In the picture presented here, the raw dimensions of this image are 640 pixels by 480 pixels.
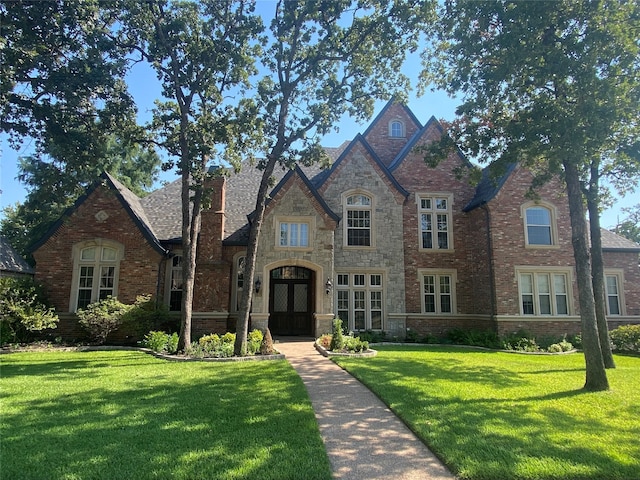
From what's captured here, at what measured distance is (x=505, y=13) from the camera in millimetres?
9672

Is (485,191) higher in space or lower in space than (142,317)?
higher

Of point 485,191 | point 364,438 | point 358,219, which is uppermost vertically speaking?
point 485,191

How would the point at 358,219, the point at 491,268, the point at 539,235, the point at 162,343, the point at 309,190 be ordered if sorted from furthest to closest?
the point at 358,219, the point at 539,235, the point at 491,268, the point at 309,190, the point at 162,343

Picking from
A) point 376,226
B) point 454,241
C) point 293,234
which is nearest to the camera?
point 293,234

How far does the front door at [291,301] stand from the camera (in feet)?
63.8

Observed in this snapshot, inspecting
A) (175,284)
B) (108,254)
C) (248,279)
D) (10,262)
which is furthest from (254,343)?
(10,262)

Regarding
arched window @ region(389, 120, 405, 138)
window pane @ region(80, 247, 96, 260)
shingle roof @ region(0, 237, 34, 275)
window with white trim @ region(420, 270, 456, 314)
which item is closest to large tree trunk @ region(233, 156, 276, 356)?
window pane @ region(80, 247, 96, 260)

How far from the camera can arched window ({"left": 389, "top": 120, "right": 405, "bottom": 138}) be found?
23.5 meters

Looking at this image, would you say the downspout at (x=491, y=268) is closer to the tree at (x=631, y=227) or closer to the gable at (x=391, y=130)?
the gable at (x=391, y=130)

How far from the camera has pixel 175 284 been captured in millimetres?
18547

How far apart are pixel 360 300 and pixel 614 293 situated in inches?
481

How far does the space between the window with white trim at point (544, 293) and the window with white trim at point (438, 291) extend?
120 inches

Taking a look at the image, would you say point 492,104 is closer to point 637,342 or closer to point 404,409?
point 404,409

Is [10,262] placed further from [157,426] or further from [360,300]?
[157,426]
